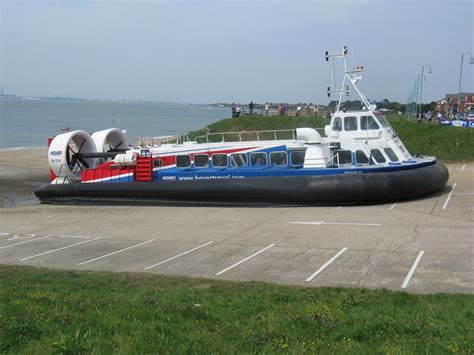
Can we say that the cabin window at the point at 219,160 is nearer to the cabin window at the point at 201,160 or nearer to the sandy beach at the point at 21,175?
the cabin window at the point at 201,160

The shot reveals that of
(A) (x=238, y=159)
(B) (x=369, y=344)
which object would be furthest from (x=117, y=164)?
(B) (x=369, y=344)

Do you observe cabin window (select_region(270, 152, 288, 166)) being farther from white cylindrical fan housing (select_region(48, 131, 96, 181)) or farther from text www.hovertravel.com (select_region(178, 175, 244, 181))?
white cylindrical fan housing (select_region(48, 131, 96, 181))

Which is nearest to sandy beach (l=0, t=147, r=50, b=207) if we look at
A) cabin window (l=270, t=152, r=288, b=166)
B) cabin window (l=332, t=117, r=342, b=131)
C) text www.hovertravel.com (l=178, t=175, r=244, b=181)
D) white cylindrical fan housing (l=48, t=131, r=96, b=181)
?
white cylindrical fan housing (l=48, t=131, r=96, b=181)

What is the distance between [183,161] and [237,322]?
457 inches

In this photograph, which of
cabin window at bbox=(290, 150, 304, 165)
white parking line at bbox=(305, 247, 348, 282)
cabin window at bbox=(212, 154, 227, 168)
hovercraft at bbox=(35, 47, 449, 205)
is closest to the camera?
white parking line at bbox=(305, 247, 348, 282)

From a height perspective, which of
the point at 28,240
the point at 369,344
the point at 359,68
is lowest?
the point at 28,240

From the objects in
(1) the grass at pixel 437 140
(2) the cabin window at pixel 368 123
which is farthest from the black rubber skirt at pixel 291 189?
(1) the grass at pixel 437 140

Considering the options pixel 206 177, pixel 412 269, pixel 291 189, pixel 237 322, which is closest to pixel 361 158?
pixel 291 189

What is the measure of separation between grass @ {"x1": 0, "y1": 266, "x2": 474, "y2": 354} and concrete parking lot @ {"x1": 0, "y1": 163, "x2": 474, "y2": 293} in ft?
4.59

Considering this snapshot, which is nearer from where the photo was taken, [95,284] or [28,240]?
[95,284]

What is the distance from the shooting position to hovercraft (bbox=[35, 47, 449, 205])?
13.8m

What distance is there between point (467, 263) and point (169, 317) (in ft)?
17.6

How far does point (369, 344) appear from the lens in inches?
162

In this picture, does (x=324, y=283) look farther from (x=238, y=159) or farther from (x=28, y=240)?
(x=238, y=159)
